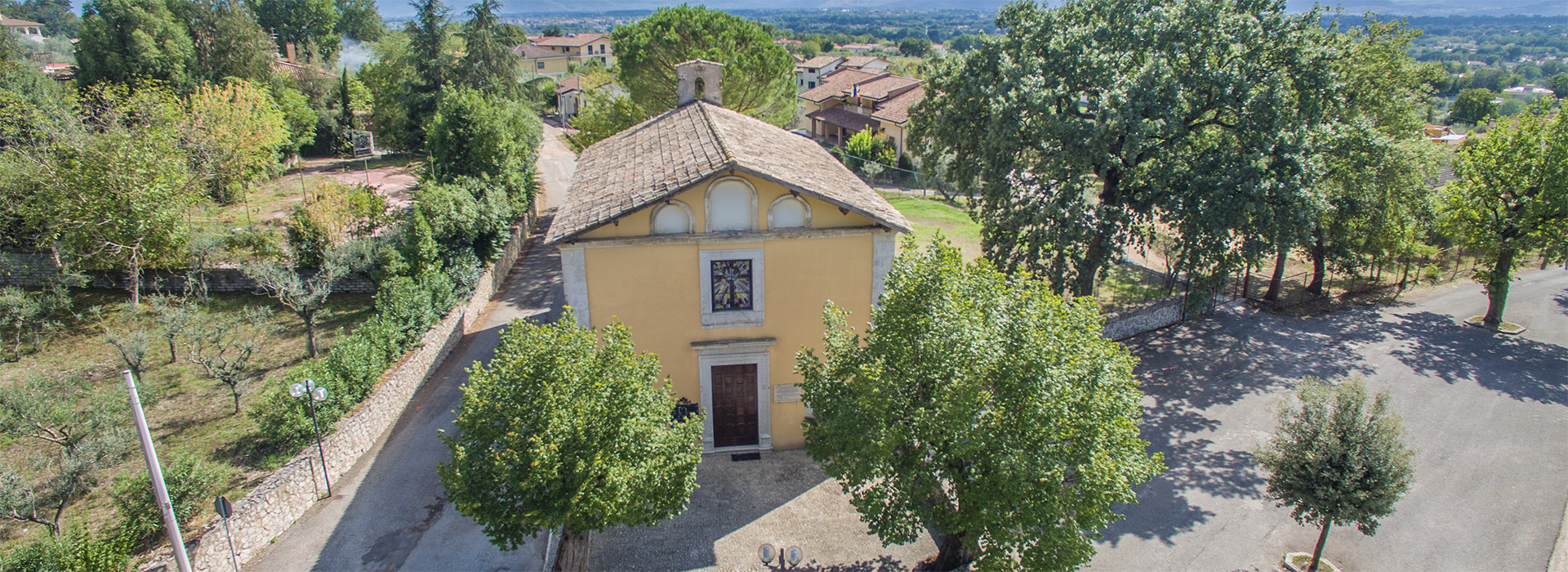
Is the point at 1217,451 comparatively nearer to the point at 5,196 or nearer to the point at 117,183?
the point at 117,183

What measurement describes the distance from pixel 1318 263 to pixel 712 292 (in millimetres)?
24336

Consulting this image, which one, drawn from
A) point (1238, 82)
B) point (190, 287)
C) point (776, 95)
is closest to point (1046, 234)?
point (1238, 82)

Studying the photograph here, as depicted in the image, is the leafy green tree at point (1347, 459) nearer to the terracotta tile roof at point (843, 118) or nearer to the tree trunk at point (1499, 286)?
the tree trunk at point (1499, 286)

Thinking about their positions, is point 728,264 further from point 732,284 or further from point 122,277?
point 122,277

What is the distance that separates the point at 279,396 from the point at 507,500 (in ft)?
28.4

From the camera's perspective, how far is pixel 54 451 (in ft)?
55.9

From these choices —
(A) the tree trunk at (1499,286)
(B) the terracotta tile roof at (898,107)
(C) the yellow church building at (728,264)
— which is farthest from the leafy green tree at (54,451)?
(B) the terracotta tile roof at (898,107)

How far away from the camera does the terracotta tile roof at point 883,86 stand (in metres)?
67.3

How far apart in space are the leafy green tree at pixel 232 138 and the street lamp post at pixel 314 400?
19.2 m

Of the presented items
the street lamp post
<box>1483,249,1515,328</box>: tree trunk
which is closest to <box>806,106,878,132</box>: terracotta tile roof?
<box>1483,249,1515,328</box>: tree trunk

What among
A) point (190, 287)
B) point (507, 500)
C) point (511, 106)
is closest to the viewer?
point (507, 500)

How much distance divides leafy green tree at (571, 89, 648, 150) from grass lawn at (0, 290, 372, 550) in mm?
13272

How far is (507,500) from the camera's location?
11914 millimetres

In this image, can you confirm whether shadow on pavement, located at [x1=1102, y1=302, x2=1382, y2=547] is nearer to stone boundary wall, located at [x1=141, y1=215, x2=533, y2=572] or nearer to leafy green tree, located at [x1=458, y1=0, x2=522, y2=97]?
stone boundary wall, located at [x1=141, y1=215, x2=533, y2=572]
